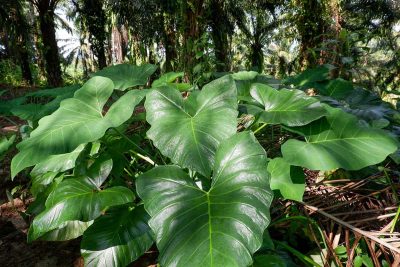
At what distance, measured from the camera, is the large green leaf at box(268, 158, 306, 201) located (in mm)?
921

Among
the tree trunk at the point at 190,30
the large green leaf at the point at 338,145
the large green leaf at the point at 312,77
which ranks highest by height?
the tree trunk at the point at 190,30

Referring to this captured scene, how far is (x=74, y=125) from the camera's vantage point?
41.9 inches

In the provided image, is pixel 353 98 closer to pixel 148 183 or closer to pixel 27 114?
pixel 148 183

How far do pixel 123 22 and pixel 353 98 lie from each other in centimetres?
1031

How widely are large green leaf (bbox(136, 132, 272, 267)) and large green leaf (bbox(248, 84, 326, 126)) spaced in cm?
24

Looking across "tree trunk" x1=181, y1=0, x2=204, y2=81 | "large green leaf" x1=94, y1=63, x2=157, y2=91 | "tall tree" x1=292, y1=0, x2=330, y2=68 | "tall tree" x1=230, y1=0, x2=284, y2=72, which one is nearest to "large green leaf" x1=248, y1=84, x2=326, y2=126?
"large green leaf" x1=94, y1=63, x2=157, y2=91

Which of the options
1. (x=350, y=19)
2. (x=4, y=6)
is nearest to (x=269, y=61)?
(x=350, y=19)

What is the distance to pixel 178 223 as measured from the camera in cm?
76

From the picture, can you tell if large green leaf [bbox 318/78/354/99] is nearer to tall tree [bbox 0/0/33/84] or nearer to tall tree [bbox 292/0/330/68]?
tall tree [bbox 292/0/330/68]

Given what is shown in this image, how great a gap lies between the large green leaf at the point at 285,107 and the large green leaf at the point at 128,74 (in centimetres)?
60

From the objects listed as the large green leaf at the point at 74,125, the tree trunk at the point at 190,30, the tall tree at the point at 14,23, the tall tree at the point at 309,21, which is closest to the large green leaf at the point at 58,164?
the large green leaf at the point at 74,125

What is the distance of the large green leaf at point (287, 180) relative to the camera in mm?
921

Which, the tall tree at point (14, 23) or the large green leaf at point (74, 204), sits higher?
the tall tree at point (14, 23)

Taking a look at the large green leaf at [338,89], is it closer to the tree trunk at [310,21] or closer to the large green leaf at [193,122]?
the large green leaf at [193,122]
